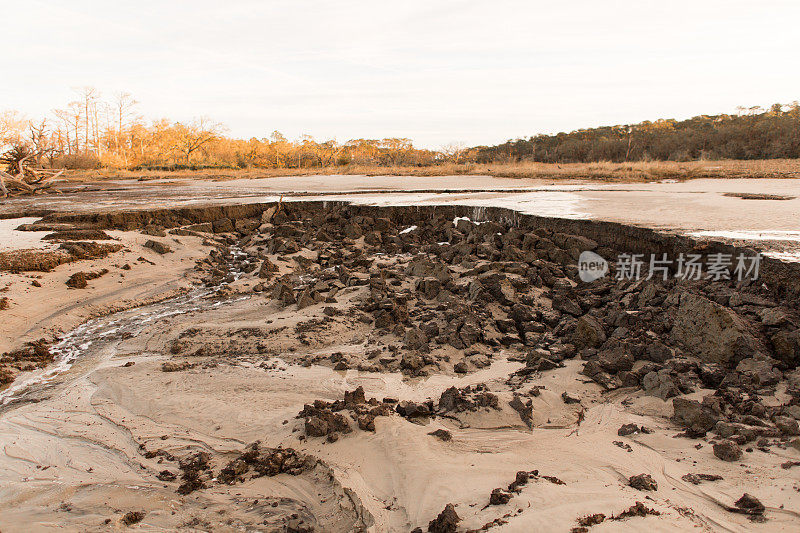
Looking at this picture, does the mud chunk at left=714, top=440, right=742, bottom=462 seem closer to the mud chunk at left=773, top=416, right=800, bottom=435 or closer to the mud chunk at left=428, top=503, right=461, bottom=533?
the mud chunk at left=773, top=416, right=800, bottom=435

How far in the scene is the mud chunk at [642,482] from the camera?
2.85 meters

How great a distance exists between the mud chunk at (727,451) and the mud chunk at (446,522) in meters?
1.81

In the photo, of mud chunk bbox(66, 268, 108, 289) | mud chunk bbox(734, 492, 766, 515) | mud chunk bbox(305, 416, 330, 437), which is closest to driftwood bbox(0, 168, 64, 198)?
mud chunk bbox(66, 268, 108, 289)

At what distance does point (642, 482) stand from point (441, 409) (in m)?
1.65

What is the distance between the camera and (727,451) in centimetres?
309

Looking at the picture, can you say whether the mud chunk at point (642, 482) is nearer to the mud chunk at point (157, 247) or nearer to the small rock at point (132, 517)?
the small rock at point (132, 517)


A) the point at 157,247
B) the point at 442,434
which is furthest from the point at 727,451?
the point at 157,247

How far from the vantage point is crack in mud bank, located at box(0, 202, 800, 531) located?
9.46 ft

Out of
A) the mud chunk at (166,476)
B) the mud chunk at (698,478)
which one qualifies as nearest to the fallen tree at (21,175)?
the mud chunk at (166,476)

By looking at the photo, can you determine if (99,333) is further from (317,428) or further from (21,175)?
(21,175)

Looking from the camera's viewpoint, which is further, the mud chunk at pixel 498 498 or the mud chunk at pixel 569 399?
the mud chunk at pixel 569 399

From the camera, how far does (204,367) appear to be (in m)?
5.30

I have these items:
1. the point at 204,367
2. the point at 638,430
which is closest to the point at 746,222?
the point at 638,430

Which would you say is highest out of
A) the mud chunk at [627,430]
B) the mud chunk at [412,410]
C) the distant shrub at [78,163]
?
the distant shrub at [78,163]
